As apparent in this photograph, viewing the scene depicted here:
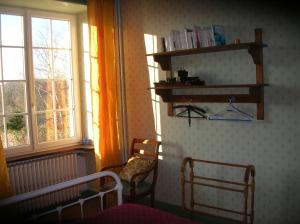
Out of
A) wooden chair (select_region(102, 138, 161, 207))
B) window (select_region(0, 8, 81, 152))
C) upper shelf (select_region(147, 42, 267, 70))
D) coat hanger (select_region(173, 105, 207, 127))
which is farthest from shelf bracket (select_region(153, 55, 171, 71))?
window (select_region(0, 8, 81, 152))

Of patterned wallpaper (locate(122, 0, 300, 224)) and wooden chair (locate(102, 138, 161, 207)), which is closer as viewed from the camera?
patterned wallpaper (locate(122, 0, 300, 224))

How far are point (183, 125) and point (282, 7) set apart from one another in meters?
1.44

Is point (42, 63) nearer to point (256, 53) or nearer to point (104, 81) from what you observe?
point (104, 81)

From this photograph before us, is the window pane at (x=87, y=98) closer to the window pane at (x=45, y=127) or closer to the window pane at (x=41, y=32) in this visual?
the window pane at (x=45, y=127)

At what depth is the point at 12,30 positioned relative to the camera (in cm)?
368

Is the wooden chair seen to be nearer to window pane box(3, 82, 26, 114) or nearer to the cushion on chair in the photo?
the cushion on chair

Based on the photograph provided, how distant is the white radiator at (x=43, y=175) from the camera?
350cm

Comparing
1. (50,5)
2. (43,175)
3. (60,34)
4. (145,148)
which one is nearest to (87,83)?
(60,34)

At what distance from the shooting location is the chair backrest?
11.8 ft

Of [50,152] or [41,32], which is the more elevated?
[41,32]

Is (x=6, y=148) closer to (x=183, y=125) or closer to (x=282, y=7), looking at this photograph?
(x=183, y=125)

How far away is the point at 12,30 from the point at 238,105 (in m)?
2.50

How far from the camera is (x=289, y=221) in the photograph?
2.83m

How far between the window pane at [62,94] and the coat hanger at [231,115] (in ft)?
6.11
